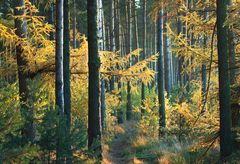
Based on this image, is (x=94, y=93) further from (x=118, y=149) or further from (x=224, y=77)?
(x=118, y=149)

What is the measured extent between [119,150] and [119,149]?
31 cm

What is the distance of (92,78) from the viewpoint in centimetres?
1081

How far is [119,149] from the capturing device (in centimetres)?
1788

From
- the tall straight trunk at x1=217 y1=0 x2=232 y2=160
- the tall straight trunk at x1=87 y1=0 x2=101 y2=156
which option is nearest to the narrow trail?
the tall straight trunk at x1=87 y1=0 x2=101 y2=156

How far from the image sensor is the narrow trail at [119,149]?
46.0 feet

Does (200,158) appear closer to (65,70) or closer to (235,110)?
(235,110)

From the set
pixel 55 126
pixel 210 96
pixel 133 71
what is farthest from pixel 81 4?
pixel 55 126

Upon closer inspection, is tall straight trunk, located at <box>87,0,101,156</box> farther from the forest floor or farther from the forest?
the forest floor

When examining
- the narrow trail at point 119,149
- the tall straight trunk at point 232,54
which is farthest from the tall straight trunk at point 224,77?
the narrow trail at point 119,149

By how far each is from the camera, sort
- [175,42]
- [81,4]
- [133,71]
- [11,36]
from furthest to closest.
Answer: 1. [81,4]
2. [133,71]
3. [11,36]
4. [175,42]

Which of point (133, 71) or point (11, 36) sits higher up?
point (11, 36)

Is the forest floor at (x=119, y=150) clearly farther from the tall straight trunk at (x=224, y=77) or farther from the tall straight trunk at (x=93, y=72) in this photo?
the tall straight trunk at (x=224, y=77)

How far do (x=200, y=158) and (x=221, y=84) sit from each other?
2.34 meters

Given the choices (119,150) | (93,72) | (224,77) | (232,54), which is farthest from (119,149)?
(224,77)
